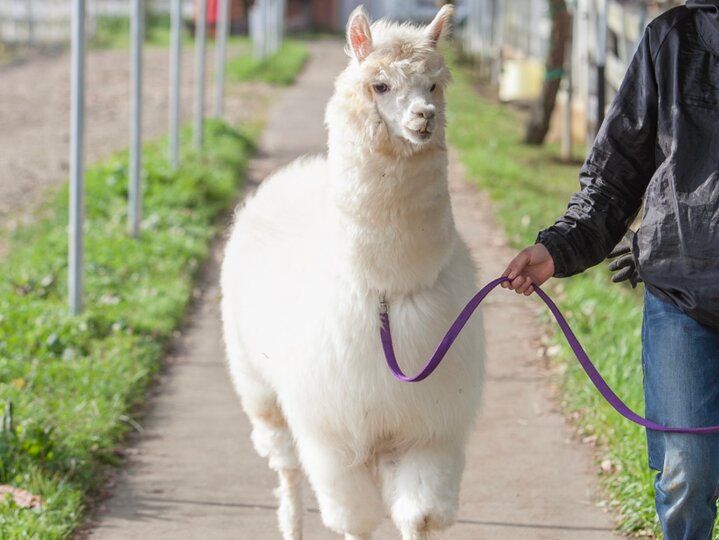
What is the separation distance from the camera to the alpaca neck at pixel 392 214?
341 centimetres

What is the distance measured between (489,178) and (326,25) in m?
34.4

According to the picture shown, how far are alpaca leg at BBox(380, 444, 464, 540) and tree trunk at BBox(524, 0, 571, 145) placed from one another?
10114mm

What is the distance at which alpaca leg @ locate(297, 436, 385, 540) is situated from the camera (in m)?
3.79

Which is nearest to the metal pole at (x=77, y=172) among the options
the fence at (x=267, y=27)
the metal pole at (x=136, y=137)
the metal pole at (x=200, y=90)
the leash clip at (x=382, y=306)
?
the metal pole at (x=136, y=137)

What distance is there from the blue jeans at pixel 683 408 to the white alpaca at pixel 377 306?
2.18ft

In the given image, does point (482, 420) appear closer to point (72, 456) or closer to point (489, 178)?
point (72, 456)

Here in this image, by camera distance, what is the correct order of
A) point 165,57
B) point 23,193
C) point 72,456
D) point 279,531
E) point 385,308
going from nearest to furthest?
point 385,308
point 279,531
point 72,456
point 23,193
point 165,57

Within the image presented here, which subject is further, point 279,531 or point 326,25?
point 326,25

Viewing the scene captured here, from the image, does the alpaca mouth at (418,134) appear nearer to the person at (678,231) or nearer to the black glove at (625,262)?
the person at (678,231)

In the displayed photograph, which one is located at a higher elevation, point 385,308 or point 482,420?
point 385,308

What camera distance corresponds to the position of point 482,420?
606 cm

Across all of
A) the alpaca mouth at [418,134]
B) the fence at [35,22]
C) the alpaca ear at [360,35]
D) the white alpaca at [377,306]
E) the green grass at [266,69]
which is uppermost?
the alpaca ear at [360,35]

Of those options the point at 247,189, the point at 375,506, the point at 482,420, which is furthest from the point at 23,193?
the point at 375,506

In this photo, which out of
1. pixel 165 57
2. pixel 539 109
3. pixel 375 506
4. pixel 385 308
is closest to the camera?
pixel 385 308
